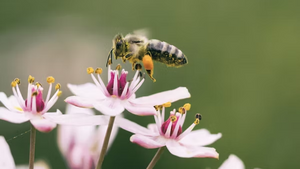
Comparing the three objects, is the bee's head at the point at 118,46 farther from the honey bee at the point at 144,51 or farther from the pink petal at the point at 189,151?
the pink petal at the point at 189,151

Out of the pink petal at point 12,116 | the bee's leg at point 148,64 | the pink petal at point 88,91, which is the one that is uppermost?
the bee's leg at point 148,64

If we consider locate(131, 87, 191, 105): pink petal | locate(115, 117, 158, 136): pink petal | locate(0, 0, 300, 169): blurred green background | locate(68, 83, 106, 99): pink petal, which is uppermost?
locate(131, 87, 191, 105): pink petal

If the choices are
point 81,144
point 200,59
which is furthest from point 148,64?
point 200,59

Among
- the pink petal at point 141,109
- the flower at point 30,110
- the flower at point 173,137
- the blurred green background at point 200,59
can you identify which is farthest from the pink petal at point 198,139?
the blurred green background at point 200,59

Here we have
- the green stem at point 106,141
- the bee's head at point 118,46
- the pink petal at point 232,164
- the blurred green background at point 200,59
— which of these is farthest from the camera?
the blurred green background at point 200,59

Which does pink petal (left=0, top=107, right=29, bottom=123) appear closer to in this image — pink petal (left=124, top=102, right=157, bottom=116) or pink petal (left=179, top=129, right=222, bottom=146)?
pink petal (left=124, top=102, right=157, bottom=116)

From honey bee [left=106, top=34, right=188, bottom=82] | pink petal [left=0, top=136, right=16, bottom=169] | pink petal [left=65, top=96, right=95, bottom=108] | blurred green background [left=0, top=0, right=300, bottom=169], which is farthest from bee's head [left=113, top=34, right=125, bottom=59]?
blurred green background [left=0, top=0, right=300, bottom=169]
